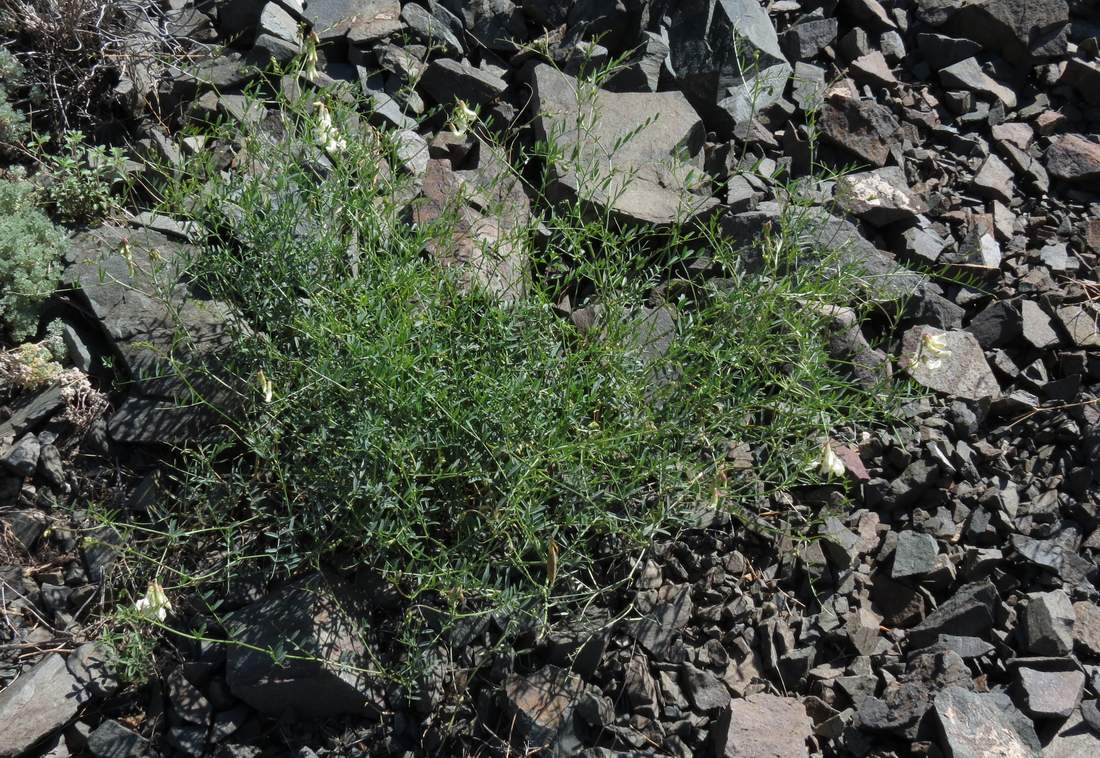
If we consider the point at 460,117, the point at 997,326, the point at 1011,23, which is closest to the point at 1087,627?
the point at 997,326

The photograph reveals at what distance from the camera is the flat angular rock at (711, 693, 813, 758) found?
10.0 feet

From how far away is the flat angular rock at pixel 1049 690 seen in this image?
314 cm

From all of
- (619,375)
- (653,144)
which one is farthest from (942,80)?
(619,375)

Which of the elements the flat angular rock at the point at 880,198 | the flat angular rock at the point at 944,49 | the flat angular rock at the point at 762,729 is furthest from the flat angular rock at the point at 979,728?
the flat angular rock at the point at 944,49

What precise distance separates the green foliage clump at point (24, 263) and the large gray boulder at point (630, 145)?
1.97 m

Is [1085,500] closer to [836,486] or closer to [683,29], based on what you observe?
[836,486]

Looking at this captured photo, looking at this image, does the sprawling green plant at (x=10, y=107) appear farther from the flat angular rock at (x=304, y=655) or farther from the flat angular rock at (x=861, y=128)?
the flat angular rock at (x=861, y=128)

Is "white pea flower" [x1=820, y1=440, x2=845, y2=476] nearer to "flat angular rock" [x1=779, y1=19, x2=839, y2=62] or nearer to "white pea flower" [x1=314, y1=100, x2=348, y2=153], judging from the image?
"white pea flower" [x1=314, y1=100, x2=348, y2=153]

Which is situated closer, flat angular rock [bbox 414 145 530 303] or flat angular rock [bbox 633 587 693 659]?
flat angular rock [bbox 633 587 693 659]

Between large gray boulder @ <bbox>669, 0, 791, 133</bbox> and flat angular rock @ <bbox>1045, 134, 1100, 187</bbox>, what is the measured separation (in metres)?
1.28

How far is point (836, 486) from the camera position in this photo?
145 inches

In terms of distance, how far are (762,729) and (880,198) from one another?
238 cm

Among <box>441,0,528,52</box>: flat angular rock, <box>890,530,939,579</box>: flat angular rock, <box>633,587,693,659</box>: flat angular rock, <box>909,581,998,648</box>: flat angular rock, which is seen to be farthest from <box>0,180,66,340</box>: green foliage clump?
<box>909,581,998,648</box>: flat angular rock

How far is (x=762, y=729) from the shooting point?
3.10 metres
